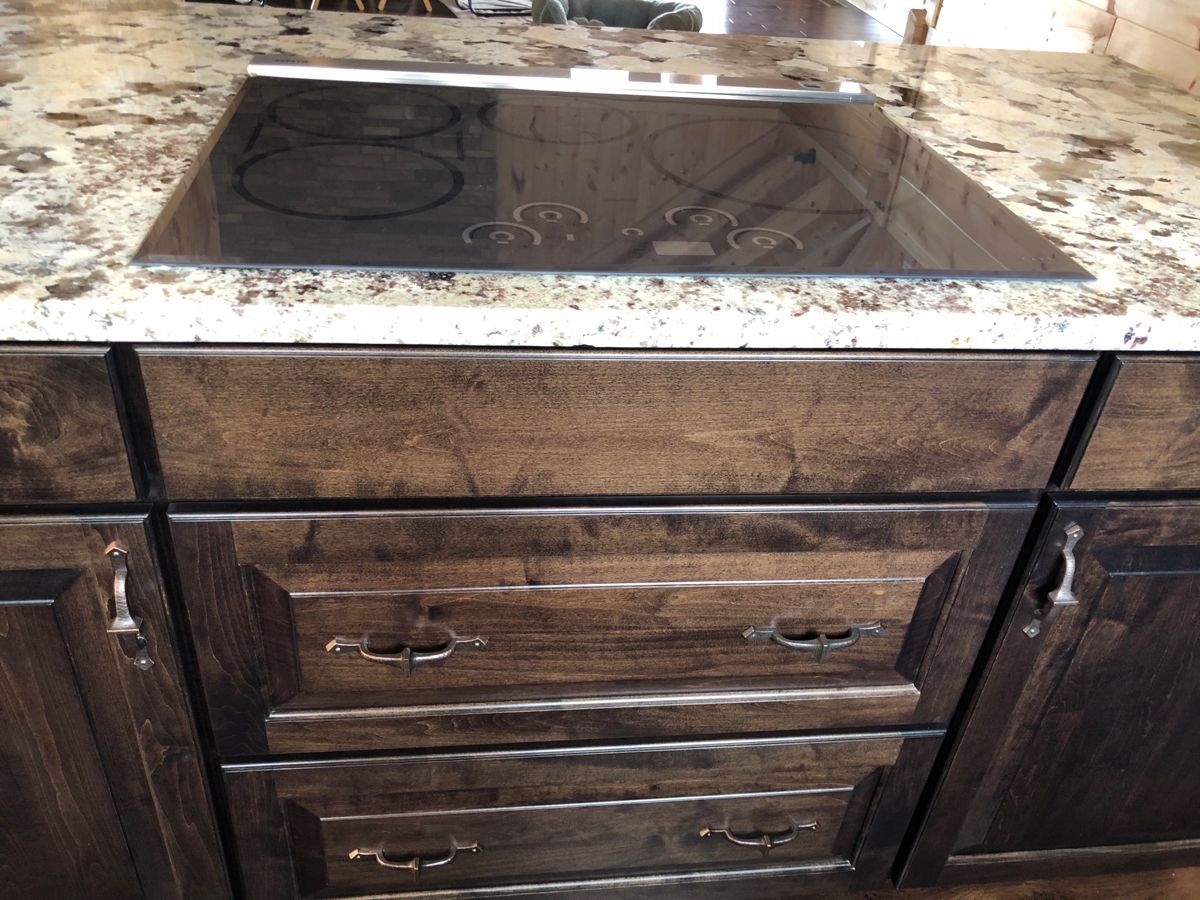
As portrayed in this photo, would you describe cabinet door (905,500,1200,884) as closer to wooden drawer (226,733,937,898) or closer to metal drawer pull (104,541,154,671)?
wooden drawer (226,733,937,898)

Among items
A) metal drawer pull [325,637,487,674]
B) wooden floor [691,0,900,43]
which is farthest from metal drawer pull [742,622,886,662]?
wooden floor [691,0,900,43]

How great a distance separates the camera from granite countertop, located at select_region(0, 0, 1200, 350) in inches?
25.0

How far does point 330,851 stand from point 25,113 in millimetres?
745

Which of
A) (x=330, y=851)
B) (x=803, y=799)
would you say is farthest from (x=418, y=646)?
(x=803, y=799)

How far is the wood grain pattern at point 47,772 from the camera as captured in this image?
0.75 metres

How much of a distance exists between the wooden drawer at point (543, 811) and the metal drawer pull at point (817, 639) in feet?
0.41

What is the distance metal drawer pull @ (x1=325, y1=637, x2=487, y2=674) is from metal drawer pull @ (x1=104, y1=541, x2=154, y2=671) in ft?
0.47

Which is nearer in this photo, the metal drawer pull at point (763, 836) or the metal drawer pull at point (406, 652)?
the metal drawer pull at point (406, 652)

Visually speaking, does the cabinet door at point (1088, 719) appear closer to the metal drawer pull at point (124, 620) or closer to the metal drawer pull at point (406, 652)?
the metal drawer pull at point (406, 652)

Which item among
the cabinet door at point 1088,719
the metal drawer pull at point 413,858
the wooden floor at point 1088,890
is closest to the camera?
the cabinet door at point 1088,719

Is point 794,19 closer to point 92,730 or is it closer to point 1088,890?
point 1088,890

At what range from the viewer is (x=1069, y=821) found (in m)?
1.06

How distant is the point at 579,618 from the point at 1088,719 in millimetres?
541

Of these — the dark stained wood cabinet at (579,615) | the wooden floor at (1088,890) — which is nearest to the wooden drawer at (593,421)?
the dark stained wood cabinet at (579,615)
